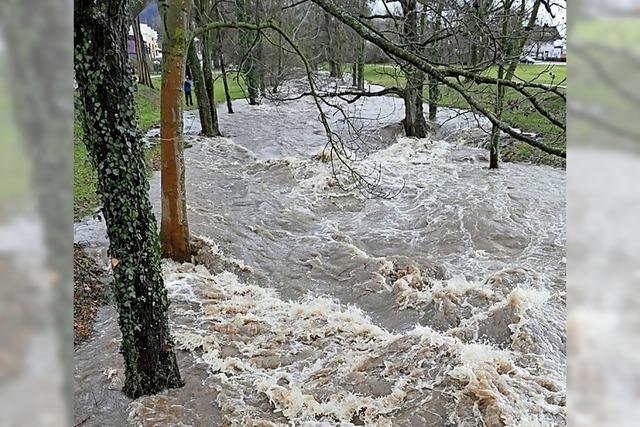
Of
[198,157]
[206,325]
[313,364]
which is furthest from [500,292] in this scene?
[198,157]

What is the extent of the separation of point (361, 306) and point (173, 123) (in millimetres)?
2533

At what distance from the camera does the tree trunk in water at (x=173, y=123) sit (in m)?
5.21

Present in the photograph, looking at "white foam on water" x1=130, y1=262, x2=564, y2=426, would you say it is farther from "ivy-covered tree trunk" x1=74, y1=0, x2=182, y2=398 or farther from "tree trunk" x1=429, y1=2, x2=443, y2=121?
"tree trunk" x1=429, y1=2, x2=443, y2=121

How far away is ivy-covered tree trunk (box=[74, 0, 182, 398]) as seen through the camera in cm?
250

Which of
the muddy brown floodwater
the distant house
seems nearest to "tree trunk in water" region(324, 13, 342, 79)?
the muddy brown floodwater

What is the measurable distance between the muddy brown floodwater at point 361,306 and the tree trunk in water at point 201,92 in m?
2.69

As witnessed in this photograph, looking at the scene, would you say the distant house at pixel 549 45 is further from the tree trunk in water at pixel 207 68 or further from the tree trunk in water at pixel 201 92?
the tree trunk in water at pixel 207 68
